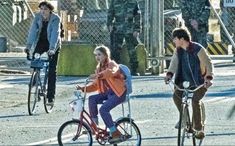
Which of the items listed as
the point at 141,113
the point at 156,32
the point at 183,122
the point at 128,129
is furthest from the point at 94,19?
the point at 183,122

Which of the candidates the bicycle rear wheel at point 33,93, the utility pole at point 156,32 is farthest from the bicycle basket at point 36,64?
the utility pole at point 156,32

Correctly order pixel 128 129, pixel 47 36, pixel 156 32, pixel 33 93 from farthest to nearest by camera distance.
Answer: pixel 156 32, pixel 47 36, pixel 33 93, pixel 128 129

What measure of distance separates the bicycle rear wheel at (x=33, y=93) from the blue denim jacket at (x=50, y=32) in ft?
1.68

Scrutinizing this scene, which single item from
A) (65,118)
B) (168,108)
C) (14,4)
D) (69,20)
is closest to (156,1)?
(168,108)

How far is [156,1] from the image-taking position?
20375 millimetres

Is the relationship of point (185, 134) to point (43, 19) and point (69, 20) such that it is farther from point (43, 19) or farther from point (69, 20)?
point (69, 20)

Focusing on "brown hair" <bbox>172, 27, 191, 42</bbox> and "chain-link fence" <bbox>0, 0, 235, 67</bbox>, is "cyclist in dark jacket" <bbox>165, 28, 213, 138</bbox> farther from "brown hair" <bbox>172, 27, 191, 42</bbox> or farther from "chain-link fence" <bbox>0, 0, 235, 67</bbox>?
"chain-link fence" <bbox>0, 0, 235, 67</bbox>

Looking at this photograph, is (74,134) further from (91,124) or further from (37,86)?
(37,86)

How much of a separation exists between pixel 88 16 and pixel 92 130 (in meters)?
14.5

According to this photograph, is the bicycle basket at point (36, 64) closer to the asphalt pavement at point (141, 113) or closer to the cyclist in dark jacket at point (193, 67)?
the asphalt pavement at point (141, 113)

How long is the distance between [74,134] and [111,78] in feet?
2.55

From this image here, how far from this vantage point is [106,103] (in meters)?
10.6

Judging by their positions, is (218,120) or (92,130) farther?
(218,120)

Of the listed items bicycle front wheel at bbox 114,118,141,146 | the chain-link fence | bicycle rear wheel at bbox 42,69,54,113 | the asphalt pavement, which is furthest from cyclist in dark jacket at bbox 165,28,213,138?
the chain-link fence
